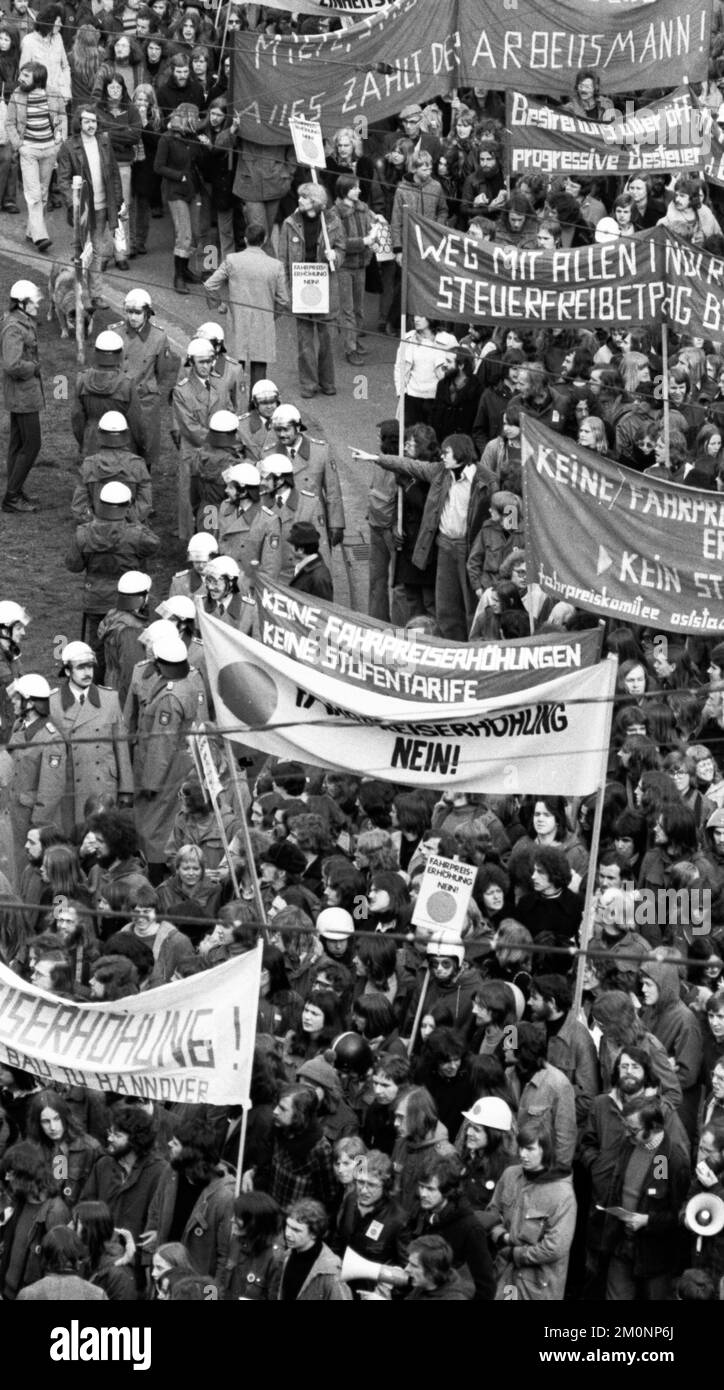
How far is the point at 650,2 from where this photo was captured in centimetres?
2545

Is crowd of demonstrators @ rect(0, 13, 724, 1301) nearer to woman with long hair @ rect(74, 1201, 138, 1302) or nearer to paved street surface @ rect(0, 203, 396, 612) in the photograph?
woman with long hair @ rect(74, 1201, 138, 1302)

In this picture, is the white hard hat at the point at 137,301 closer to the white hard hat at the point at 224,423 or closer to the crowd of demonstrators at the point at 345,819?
the crowd of demonstrators at the point at 345,819

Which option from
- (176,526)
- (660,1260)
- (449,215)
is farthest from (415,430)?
(660,1260)

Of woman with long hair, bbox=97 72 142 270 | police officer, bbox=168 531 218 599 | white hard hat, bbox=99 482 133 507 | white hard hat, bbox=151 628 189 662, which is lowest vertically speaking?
white hard hat, bbox=151 628 189 662

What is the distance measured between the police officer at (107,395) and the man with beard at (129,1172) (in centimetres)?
931

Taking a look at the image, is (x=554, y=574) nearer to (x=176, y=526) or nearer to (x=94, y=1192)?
(x=94, y=1192)

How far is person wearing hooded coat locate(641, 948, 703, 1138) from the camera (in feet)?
45.8

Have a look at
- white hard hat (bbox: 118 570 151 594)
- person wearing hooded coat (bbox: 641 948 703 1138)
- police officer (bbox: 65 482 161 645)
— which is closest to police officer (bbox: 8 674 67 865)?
white hard hat (bbox: 118 570 151 594)

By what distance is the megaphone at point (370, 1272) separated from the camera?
1219 cm

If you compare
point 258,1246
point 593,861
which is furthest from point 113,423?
point 258,1246

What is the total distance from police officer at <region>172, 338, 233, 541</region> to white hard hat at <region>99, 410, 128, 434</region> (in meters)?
0.71

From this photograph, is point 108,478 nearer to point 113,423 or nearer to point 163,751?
point 113,423

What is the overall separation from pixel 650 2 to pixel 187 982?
47.0 ft

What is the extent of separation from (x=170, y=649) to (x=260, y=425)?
375 centimetres
